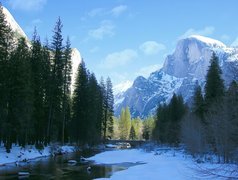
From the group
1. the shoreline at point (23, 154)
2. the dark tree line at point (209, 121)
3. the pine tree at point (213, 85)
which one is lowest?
the shoreline at point (23, 154)

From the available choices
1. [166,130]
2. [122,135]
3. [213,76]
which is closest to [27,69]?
[213,76]

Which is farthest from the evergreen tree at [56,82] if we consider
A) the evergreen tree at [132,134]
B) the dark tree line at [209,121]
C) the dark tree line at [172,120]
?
the evergreen tree at [132,134]

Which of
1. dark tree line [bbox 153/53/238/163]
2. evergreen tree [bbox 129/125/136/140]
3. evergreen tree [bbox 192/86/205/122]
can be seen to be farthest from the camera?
evergreen tree [bbox 129/125/136/140]

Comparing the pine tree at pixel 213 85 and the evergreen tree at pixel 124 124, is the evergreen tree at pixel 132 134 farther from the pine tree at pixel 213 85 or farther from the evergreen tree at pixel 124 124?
the pine tree at pixel 213 85

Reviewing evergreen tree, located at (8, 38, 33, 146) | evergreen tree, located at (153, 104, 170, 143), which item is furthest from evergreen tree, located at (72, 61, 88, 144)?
evergreen tree, located at (8, 38, 33, 146)

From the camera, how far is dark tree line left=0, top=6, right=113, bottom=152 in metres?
43.9

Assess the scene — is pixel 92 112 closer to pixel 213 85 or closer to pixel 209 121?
pixel 213 85

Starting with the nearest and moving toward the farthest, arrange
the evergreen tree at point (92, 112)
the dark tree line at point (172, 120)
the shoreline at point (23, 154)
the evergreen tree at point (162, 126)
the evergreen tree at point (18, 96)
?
the shoreline at point (23, 154) < the evergreen tree at point (18, 96) < the evergreen tree at point (92, 112) < the dark tree line at point (172, 120) < the evergreen tree at point (162, 126)

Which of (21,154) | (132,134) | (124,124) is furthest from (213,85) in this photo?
(132,134)

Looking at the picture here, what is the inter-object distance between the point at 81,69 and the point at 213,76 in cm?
3014

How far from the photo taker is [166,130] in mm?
86312

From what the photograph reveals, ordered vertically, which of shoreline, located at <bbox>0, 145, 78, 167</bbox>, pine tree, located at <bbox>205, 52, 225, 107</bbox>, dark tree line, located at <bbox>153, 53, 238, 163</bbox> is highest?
pine tree, located at <bbox>205, 52, 225, 107</bbox>

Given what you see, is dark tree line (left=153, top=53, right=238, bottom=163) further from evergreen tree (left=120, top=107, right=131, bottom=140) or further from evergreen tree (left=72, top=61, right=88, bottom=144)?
evergreen tree (left=120, top=107, right=131, bottom=140)

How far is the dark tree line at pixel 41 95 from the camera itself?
43.9 meters
